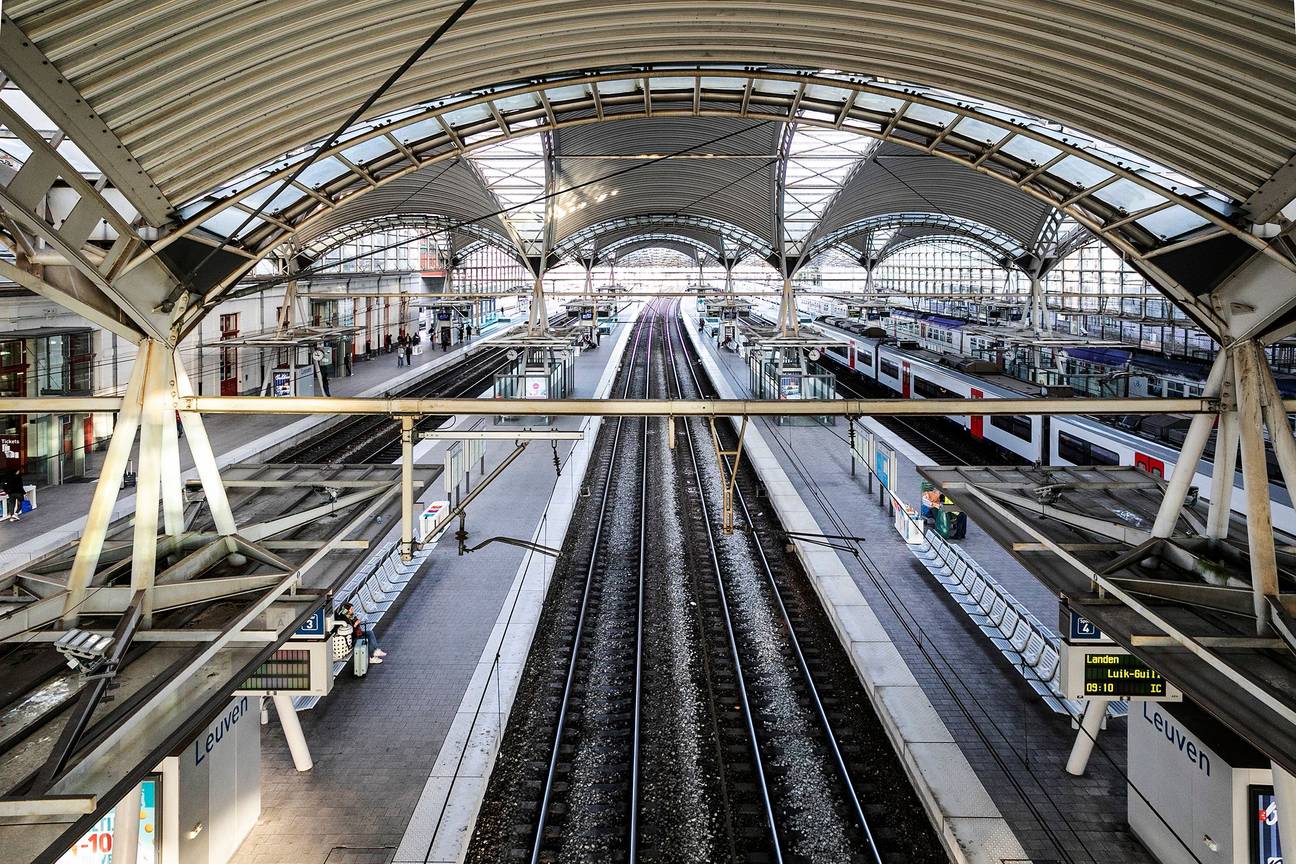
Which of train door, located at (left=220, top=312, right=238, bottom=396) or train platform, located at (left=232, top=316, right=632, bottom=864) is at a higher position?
train door, located at (left=220, top=312, right=238, bottom=396)

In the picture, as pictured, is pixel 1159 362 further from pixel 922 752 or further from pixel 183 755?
pixel 183 755

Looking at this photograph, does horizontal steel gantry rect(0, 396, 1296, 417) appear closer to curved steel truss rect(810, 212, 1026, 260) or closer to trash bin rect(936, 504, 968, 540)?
trash bin rect(936, 504, 968, 540)

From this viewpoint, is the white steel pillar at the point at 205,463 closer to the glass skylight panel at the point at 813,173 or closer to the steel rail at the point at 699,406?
the steel rail at the point at 699,406

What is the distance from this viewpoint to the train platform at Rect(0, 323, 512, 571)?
18656mm

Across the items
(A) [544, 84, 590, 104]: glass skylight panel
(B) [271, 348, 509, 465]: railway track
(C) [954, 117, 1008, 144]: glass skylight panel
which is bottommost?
(B) [271, 348, 509, 465]: railway track

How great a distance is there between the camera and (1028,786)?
10195mm

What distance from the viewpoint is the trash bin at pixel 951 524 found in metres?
19.2

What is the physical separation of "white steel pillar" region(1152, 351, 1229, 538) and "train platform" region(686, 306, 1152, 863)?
3.10 m

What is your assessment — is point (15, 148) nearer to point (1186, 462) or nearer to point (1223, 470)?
point (1186, 462)

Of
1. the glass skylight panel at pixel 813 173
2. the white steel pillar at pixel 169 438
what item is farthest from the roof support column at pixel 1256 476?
the glass skylight panel at pixel 813 173

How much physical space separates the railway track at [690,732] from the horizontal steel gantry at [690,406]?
2.62 feet

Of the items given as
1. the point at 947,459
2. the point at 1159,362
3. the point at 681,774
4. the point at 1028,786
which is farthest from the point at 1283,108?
the point at 1159,362

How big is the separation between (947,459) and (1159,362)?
1039 centimetres

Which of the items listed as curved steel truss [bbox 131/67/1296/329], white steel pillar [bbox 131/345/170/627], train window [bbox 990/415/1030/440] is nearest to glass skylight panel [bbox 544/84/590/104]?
curved steel truss [bbox 131/67/1296/329]
